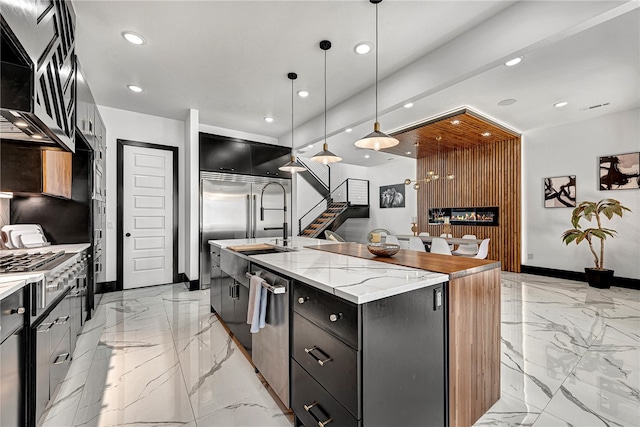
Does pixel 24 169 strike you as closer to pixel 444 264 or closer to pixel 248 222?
pixel 248 222

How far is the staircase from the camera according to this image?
8.66 meters

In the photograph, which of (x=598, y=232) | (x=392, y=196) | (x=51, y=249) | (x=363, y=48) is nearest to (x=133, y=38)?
(x=51, y=249)

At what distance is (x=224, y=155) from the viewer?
16.6 feet

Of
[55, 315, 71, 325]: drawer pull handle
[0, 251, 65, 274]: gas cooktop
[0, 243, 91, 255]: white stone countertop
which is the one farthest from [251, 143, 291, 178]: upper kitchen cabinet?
[55, 315, 71, 325]: drawer pull handle

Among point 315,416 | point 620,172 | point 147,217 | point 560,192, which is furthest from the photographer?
point 560,192

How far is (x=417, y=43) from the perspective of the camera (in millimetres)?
2811

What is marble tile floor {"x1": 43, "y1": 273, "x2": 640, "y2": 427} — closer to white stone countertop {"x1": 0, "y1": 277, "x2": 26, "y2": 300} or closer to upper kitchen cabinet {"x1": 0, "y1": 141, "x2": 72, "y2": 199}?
white stone countertop {"x1": 0, "y1": 277, "x2": 26, "y2": 300}

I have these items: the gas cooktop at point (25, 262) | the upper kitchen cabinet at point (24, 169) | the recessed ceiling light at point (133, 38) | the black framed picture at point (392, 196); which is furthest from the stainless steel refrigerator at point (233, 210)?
the black framed picture at point (392, 196)

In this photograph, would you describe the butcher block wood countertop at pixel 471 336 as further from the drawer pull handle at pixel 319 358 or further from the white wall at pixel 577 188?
the white wall at pixel 577 188

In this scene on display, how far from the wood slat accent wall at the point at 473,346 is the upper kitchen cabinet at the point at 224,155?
4.47 metres

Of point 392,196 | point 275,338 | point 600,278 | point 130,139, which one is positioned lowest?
point 600,278

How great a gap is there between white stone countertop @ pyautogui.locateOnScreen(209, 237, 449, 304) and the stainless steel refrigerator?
8.56ft

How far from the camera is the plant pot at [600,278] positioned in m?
4.71

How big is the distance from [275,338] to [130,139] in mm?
4503
